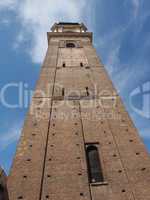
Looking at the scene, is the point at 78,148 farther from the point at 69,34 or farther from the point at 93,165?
the point at 69,34

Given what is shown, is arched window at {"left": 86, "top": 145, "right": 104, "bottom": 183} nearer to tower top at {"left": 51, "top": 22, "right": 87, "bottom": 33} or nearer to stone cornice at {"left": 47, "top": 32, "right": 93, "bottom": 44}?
stone cornice at {"left": 47, "top": 32, "right": 93, "bottom": 44}

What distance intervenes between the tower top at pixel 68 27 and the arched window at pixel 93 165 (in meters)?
22.5

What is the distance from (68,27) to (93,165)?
971 inches

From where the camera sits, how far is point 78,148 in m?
11.6

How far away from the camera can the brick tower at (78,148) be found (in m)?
9.59

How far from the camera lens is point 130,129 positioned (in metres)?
12.8

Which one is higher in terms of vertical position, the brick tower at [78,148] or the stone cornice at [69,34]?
the stone cornice at [69,34]

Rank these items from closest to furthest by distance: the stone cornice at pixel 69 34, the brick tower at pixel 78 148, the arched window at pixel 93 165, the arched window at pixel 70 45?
the brick tower at pixel 78 148, the arched window at pixel 93 165, the arched window at pixel 70 45, the stone cornice at pixel 69 34

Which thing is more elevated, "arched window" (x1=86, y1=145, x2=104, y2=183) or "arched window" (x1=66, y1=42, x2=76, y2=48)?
"arched window" (x1=66, y1=42, x2=76, y2=48)

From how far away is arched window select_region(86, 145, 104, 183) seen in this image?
1044 cm

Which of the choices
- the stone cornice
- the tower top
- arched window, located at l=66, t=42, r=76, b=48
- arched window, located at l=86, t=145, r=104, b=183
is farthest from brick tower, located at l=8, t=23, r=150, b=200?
the tower top

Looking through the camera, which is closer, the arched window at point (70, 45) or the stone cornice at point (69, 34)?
the arched window at point (70, 45)

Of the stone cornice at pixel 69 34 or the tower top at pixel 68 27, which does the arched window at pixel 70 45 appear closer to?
the stone cornice at pixel 69 34

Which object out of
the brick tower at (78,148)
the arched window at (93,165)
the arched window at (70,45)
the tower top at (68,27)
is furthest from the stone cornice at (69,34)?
the arched window at (93,165)
